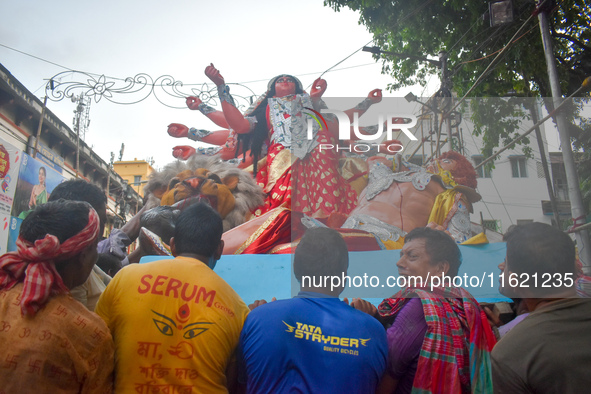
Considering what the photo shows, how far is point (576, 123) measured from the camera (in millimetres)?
3264

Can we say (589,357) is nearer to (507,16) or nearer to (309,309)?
(309,309)

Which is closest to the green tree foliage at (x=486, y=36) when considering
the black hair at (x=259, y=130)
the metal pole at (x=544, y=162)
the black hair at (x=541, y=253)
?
the black hair at (x=259, y=130)

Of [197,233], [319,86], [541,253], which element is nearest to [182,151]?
[319,86]

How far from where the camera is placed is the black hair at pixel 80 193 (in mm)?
2291

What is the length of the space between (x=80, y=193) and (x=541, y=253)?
2188mm

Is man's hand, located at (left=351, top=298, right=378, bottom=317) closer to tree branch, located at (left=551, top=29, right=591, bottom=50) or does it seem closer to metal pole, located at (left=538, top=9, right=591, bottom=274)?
metal pole, located at (left=538, top=9, right=591, bottom=274)

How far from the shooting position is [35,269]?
1.55 m

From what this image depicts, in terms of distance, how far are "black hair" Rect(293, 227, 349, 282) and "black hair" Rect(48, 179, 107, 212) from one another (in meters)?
1.07

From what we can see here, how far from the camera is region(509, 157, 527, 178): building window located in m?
2.98

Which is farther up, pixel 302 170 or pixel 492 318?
pixel 302 170

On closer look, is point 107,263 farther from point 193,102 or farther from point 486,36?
point 486,36

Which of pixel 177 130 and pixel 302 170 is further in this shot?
pixel 177 130

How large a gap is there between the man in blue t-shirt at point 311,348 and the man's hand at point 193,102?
3842 millimetres

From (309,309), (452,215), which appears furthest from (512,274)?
(452,215)
